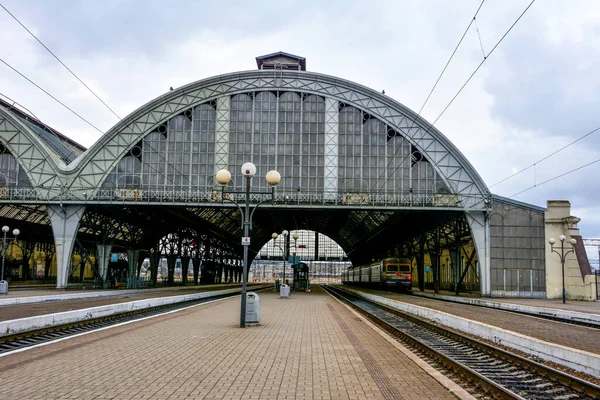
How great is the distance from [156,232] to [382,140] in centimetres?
3201

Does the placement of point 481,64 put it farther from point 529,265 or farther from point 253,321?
point 529,265

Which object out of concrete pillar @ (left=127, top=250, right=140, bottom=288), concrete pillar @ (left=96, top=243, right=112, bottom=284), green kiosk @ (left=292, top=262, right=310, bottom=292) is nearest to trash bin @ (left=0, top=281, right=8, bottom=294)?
concrete pillar @ (left=96, top=243, right=112, bottom=284)

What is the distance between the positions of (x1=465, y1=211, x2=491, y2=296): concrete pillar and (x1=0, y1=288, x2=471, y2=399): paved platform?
31474mm

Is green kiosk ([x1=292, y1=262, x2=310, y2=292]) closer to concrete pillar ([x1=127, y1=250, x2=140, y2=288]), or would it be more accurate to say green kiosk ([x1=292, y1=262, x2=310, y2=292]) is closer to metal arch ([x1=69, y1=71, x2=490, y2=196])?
concrete pillar ([x1=127, y1=250, x2=140, y2=288])

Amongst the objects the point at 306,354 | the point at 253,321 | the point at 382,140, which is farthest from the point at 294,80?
the point at 306,354

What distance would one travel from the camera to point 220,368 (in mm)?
10148

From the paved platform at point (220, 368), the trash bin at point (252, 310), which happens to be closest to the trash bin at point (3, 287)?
the paved platform at point (220, 368)

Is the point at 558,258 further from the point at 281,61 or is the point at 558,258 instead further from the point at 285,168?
the point at 281,61

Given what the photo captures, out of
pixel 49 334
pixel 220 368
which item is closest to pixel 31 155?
pixel 49 334

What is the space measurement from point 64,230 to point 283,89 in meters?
23.8

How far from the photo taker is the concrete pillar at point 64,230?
153ft

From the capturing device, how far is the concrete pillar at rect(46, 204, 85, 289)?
46531 mm

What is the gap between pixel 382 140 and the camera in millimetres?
49500

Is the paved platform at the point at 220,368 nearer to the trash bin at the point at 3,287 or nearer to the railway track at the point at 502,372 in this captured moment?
the railway track at the point at 502,372
